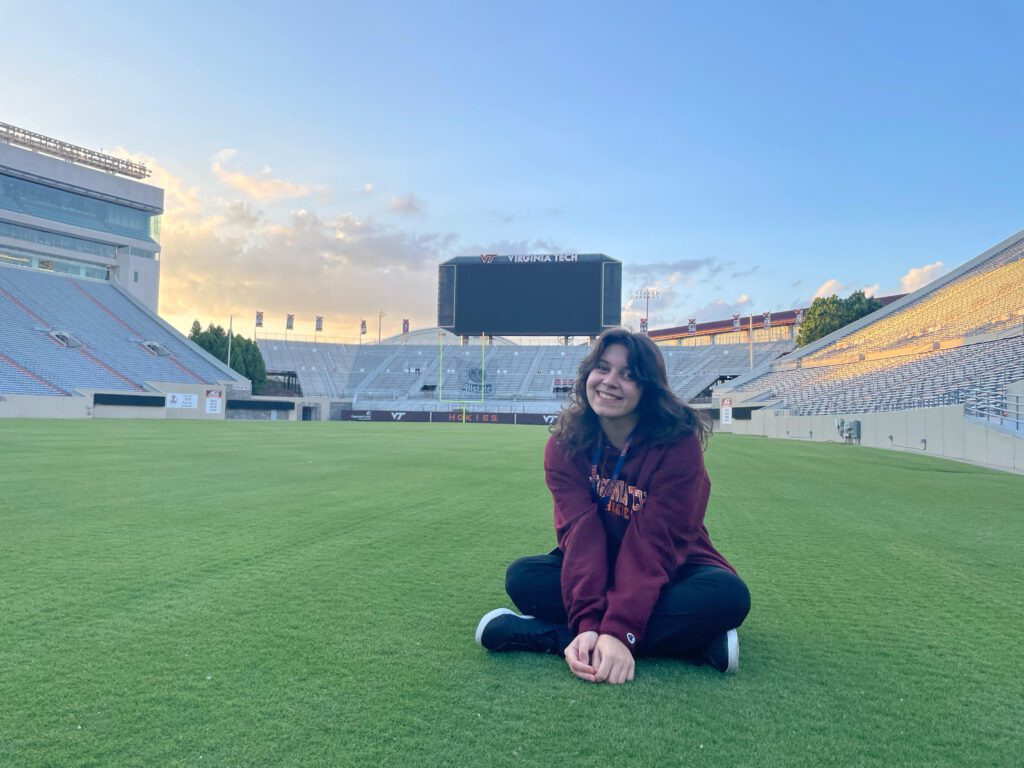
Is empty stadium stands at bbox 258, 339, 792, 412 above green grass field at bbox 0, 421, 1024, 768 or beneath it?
above

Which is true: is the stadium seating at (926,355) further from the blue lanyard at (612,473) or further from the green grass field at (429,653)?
the blue lanyard at (612,473)

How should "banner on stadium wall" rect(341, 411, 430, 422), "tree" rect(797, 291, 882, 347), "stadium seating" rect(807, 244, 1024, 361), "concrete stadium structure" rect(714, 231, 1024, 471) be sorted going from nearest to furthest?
"concrete stadium structure" rect(714, 231, 1024, 471)
"stadium seating" rect(807, 244, 1024, 361)
"tree" rect(797, 291, 882, 347)
"banner on stadium wall" rect(341, 411, 430, 422)

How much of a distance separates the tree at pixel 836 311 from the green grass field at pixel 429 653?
4340cm

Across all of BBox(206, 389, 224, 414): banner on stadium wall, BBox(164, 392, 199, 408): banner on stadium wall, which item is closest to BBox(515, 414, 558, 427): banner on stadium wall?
BBox(206, 389, 224, 414): banner on stadium wall

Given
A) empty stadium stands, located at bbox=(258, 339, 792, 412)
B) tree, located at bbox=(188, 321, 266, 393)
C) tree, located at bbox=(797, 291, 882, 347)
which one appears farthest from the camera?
empty stadium stands, located at bbox=(258, 339, 792, 412)

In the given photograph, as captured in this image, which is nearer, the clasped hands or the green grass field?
the green grass field

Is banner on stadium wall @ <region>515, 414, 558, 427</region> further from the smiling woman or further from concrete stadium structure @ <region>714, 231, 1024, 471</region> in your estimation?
the smiling woman

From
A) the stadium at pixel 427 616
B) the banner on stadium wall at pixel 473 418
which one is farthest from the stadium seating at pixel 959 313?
the banner on stadium wall at pixel 473 418

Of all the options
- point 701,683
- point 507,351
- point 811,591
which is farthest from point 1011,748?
point 507,351

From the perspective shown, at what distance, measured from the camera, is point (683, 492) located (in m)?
2.48

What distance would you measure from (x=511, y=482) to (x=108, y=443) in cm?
1030

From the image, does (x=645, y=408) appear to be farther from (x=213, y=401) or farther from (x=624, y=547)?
(x=213, y=401)

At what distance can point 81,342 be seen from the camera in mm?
37500

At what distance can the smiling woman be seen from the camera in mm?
2311
